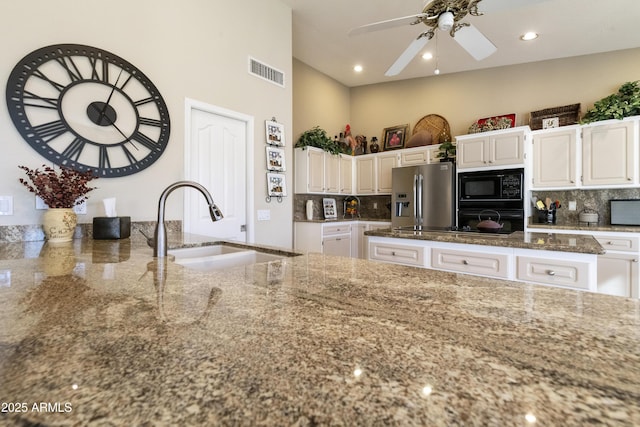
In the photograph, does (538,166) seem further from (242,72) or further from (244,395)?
(244,395)

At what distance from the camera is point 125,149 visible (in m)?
2.24

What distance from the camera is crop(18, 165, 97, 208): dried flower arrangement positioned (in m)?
1.71

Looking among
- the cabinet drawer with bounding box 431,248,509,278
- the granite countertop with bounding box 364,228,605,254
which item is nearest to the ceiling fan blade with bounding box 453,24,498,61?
the granite countertop with bounding box 364,228,605,254

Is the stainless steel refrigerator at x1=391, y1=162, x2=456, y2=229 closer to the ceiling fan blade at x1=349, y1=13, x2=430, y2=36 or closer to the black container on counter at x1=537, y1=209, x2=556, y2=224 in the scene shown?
the black container on counter at x1=537, y1=209, x2=556, y2=224

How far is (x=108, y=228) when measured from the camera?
1.90 metres

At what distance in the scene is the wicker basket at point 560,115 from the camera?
3.96 meters

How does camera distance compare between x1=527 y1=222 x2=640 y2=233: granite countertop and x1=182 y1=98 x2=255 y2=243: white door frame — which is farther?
x1=527 y1=222 x2=640 y2=233: granite countertop

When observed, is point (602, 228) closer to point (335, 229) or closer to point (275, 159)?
point (335, 229)

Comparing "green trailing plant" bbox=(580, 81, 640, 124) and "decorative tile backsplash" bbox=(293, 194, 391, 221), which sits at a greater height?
"green trailing plant" bbox=(580, 81, 640, 124)

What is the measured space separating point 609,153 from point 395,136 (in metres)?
2.81

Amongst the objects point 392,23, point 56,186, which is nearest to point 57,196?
point 56,186

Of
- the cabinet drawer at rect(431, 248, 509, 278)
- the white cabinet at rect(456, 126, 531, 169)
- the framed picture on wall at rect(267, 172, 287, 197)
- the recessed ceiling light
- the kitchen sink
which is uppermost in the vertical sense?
the recessed ceiling light

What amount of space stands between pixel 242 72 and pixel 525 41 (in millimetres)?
3496

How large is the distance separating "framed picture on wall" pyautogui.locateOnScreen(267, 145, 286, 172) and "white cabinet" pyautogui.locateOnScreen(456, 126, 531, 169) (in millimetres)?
2476
